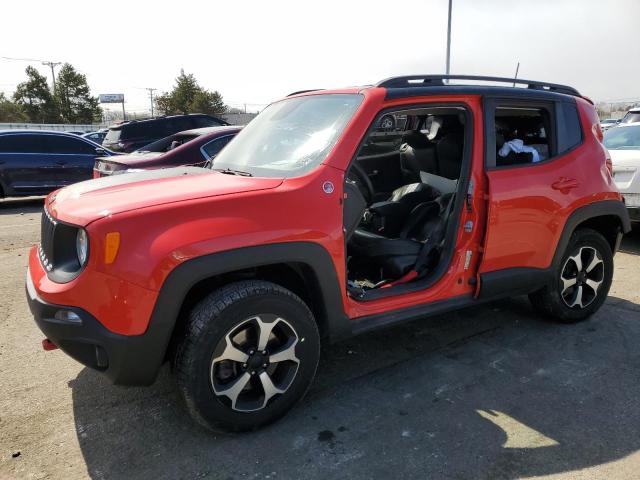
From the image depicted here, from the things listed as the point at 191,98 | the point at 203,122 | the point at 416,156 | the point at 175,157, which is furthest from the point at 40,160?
the point at 191,98

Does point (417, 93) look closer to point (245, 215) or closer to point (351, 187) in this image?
point (351, 187)

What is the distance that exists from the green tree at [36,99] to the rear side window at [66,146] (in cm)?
4893

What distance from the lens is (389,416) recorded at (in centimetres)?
289

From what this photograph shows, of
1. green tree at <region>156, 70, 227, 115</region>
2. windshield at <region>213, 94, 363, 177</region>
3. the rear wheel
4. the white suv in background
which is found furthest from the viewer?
green tree at <region>156, 70, 227, 115</region>

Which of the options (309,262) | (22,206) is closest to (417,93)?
(309,262)

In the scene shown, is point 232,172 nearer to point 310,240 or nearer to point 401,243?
point 310,240

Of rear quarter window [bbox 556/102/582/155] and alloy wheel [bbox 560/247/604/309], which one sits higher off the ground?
rear quarter window [bbox 556/102/582/155]

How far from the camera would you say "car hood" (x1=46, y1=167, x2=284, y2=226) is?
2.48 meters

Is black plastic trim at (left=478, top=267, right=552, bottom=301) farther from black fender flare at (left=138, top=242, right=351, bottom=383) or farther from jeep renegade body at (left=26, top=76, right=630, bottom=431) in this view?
black fender flare at (left=138, top=242, right=351, bottom=383)

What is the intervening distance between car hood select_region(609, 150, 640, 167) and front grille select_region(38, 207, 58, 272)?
6655mm

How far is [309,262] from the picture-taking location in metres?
2.69

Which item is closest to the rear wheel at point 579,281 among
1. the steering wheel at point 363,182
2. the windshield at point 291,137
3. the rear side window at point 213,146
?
the steering wheel at point 363,182

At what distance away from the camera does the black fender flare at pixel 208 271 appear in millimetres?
2363

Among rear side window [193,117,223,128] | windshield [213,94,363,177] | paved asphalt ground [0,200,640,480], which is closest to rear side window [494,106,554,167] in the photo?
windshield [213,94,363,177]
